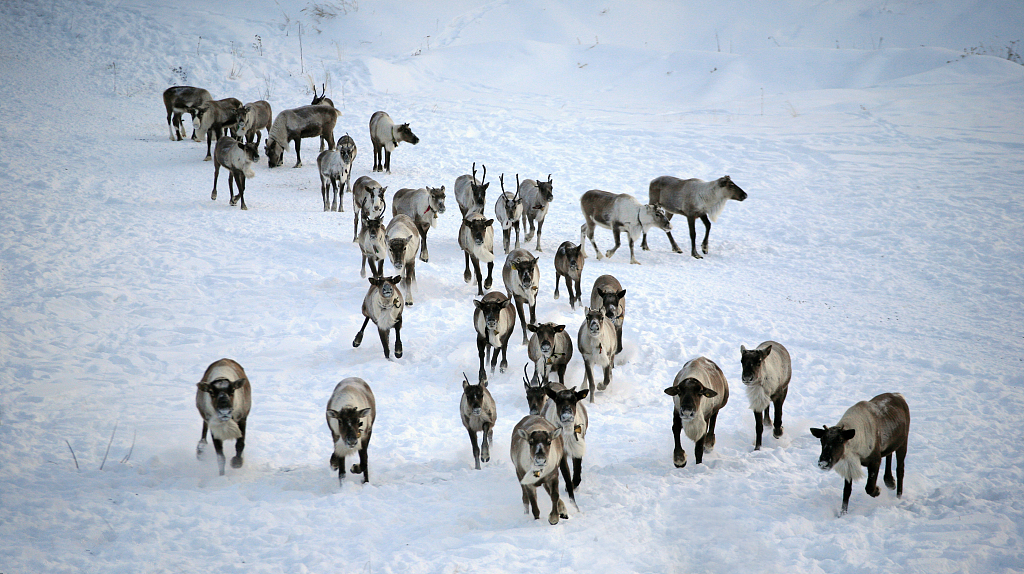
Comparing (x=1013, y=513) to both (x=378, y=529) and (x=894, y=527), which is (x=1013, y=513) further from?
(x=378, y=529)

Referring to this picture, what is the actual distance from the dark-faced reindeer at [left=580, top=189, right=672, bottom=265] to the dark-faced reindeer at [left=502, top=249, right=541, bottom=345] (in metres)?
3.63

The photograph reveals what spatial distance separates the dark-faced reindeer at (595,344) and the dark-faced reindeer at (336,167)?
28.7 feet

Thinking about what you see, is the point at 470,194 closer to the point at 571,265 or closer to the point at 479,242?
the point at 479,242

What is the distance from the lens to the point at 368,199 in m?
13.4

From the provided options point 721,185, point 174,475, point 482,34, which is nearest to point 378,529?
point 174,475

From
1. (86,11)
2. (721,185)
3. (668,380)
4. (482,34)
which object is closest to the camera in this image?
(668,380)

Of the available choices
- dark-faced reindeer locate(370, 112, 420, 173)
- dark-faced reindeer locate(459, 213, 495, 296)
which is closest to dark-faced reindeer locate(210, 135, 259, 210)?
dark-faced reindeer locate(370, 112, 420, 173)

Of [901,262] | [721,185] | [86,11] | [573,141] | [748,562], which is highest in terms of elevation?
[86,11]

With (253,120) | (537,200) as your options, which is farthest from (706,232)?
(253,120)

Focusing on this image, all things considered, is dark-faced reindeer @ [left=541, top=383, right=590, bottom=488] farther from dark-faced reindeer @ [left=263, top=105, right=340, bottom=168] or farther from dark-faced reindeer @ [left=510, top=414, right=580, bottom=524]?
dark-faced reindeer @ [left=263, top=105, right=340, bottom=168]

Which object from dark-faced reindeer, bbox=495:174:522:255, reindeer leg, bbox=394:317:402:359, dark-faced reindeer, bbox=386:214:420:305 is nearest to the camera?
reindeer leg, bbox=394:317:402:359

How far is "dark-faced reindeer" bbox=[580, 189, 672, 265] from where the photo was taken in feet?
45.2

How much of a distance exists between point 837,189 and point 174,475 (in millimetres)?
15332

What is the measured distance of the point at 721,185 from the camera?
14.5 metres
